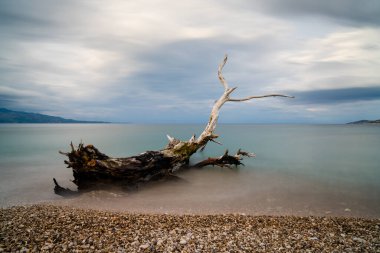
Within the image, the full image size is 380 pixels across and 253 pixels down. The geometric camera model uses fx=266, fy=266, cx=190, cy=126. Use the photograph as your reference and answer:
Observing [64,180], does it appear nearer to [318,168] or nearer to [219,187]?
[219,187]

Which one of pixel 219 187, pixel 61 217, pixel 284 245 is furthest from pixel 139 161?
pixel 284 245

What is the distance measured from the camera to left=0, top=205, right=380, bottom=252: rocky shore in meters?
6.41

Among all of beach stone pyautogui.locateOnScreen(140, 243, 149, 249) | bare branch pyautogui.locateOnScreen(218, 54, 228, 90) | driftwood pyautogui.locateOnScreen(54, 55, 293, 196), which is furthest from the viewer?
bare branch pyautogui.locateOnScreen(218, 54, 228, 90)

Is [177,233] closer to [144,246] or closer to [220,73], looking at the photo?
[144,246]

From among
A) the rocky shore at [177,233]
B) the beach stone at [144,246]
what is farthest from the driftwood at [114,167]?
the beach stone at [144,246]

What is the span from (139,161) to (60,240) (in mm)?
7495

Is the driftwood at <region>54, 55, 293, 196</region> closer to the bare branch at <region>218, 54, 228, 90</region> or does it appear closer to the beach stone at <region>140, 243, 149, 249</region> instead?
the beach stone at <region>140, 243, 149, 249</region>

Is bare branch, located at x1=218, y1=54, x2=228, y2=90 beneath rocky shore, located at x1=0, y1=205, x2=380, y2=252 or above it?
above

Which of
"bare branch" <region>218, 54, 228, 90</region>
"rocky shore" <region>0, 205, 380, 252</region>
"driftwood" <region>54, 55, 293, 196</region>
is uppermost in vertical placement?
"bare branch" <region>218, 54, 228, 90</region>

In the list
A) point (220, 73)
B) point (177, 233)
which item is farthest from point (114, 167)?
point (220, 73)

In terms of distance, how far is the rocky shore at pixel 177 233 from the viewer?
641 cm

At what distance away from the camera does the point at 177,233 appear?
24.1 ft

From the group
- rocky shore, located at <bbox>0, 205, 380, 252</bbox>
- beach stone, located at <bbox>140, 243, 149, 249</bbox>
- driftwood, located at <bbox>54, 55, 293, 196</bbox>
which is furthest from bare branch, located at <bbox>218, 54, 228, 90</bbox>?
beach stone, located at <bbox>140, 243, 149, 249</bbox>

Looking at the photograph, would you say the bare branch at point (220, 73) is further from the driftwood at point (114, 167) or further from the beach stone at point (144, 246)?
the beach stone at point (144, 246)
